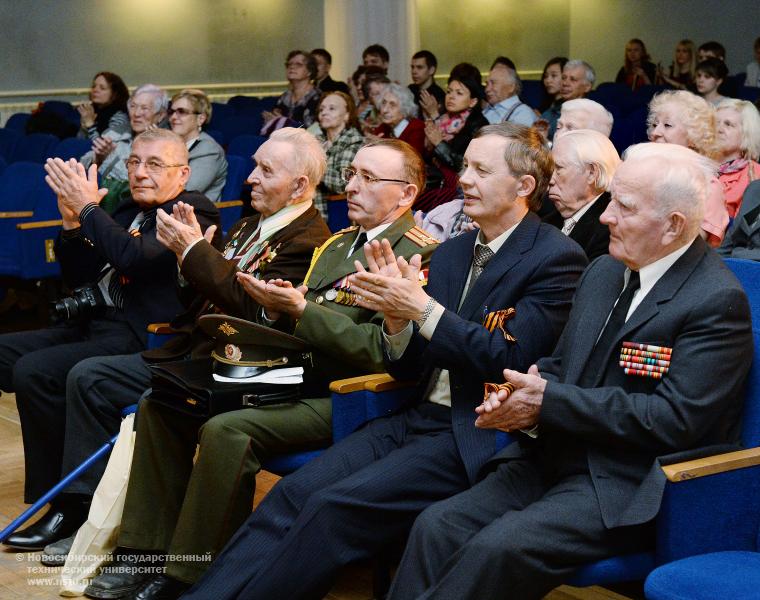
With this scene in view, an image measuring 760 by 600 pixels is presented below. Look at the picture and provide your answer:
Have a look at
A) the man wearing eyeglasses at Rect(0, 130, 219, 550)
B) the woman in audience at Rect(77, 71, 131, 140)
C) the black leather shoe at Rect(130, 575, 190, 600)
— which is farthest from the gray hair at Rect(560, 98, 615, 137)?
the woman in audience at Rect(77, 71, 131, 140)

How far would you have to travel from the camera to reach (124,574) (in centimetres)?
280

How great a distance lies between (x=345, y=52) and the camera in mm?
9617

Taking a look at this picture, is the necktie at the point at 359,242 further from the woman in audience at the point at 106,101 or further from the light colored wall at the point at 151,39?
the light colored wall at the point at 151,39

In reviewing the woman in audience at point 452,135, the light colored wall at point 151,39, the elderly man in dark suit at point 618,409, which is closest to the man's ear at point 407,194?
the elderly man in dark suit at point 618,409

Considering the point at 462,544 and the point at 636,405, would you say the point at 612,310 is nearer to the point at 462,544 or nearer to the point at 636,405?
the point at 636,405

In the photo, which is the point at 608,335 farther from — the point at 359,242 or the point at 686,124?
the point at 686,124

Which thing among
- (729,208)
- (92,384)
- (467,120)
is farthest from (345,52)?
(92,384)

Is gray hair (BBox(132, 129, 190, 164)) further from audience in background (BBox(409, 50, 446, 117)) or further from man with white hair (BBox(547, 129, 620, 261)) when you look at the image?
audience in background (BBox(409, 50, 446, 117))

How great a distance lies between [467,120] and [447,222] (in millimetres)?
1836

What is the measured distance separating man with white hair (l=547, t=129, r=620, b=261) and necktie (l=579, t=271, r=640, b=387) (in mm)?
863

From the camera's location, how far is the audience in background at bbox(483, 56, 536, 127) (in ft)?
20.7

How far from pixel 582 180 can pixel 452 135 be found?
2802 millimetres

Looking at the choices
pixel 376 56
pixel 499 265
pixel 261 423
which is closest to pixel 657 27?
pixel 376 56

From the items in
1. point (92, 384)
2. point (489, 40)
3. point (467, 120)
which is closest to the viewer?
point (92, 384)
